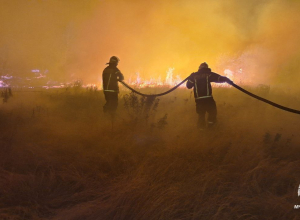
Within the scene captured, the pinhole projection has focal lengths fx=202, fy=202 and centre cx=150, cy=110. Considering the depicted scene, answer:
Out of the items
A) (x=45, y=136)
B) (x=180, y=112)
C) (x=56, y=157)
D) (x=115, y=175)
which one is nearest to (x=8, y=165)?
(x=56, y=157)

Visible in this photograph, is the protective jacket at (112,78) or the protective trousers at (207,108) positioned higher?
the protective jacket at (112,78)

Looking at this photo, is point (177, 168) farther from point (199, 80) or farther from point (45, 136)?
point (45, 136)

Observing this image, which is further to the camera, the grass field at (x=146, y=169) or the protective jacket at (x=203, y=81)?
the protective jacket at (x=203, y=81)

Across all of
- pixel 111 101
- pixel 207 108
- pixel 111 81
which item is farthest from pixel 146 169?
pixel 111 81

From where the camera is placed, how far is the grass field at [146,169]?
197cm

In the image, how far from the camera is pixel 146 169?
105 inches

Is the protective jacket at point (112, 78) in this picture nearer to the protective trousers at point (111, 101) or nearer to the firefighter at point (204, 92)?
the protective trousers at point (111, 101)

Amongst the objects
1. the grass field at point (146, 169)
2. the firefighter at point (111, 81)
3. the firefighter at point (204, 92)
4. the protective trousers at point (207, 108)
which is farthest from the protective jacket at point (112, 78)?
the protective trousers at point (207, 108)

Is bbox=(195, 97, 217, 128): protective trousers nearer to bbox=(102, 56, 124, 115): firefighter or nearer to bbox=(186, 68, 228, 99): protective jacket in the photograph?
bbox=(186, 68, 228, 99): protective jacket

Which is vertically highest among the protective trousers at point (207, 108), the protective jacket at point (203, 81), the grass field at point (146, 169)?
the protective jacket at point (203, 81)

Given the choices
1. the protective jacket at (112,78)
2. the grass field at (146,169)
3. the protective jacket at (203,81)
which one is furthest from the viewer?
the protective jacket at (112,78)

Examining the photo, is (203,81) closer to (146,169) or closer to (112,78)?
(112,78)

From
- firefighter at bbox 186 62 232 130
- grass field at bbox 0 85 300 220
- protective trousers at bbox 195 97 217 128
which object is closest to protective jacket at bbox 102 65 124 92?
grass field at bbox 0 85 300 220

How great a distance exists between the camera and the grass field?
6.45ft
